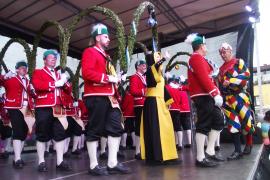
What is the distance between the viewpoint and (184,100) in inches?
266

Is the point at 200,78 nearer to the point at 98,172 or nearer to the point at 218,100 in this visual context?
the point at 218,100

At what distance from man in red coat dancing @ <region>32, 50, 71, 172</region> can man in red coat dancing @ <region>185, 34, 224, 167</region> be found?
168 centimetres

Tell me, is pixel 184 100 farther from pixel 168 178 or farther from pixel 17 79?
pixel 168 178

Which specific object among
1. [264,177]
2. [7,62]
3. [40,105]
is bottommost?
[264,177]

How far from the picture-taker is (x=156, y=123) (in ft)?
13.0

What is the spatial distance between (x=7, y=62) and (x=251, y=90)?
5651mm

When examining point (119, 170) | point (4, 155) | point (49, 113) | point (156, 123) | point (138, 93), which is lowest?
point (4, 155)

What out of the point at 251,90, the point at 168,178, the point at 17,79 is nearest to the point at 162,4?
the point at 251,90

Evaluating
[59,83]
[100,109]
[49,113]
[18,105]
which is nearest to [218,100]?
[100,109]

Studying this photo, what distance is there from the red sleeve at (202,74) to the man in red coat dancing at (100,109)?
0.99 metres

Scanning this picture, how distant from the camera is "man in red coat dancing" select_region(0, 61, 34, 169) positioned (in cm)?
457

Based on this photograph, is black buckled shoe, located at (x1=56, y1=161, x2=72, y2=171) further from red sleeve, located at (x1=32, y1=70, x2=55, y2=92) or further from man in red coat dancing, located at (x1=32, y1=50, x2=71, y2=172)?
red sleeve, located at (x1=32, y1=70, x2=55, y2=92)

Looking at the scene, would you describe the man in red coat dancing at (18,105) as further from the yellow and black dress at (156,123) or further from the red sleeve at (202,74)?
the red sleeve at (202,74)

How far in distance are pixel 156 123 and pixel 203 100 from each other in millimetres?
679
